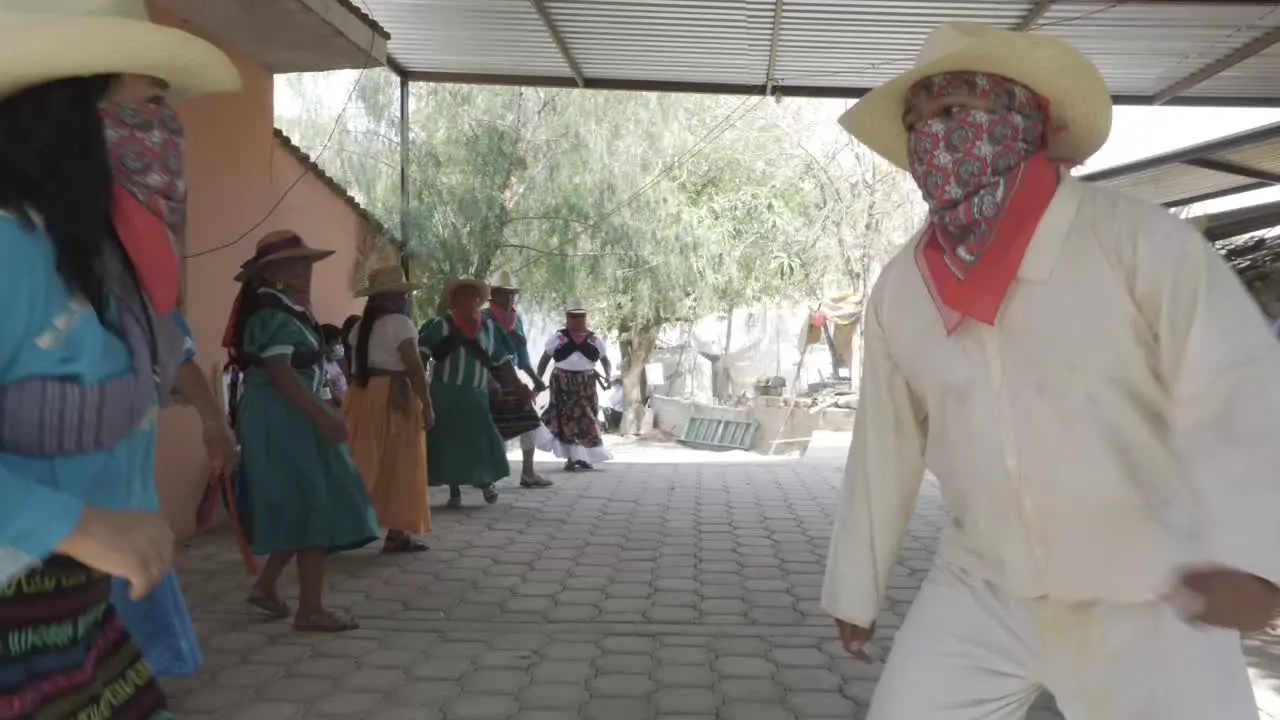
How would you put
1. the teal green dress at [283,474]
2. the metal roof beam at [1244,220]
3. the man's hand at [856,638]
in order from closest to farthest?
the man's hand at [856,638] → the teal green dress at [283,474] → the metal roof beam at [1244,220]

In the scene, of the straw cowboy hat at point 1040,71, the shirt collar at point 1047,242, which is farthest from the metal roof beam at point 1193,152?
the shirt collar at point 1047,242

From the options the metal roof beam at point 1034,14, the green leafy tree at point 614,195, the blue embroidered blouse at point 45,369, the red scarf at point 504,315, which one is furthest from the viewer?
the green leafy tree at point 614,195

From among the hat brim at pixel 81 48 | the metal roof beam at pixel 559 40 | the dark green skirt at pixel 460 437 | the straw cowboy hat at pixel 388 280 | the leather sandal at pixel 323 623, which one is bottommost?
the leather sandal at pixel 323 623

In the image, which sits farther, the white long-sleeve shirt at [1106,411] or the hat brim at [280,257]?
the hat brim at [280,257]

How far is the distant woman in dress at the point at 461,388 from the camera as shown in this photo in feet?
29.9

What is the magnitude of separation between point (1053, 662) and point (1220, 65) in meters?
8.95

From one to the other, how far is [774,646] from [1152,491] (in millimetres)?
3326

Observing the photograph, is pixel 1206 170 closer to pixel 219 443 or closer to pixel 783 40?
pixel 783 40

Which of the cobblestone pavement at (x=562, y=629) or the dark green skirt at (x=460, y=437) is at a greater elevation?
the dark green skirt at (x=460, y=437)

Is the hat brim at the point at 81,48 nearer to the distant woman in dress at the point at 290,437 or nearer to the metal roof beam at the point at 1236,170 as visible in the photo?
the distant woman in dress at the point at 290,437

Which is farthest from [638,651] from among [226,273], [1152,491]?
[226,273]

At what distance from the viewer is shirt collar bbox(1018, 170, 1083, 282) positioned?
2.24 m

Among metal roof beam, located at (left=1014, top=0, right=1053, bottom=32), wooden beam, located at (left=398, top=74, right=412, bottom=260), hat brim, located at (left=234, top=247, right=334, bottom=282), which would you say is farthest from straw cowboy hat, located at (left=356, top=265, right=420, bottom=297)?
wooden beam, located at (left=398, top=74, right=412, bottom=260)

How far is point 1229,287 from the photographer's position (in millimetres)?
2082
